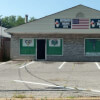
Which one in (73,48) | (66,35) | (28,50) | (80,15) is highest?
(80,15)

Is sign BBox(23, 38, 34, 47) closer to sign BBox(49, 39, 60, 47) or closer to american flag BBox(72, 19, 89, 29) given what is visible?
sign BBox(49, 39, 60, 47)

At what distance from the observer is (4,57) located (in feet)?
88.6

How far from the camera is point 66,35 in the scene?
977 inches

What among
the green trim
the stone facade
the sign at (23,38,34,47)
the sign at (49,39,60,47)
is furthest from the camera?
the sign at (23,38,34,47)

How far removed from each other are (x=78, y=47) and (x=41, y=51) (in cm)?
349

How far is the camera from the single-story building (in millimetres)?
24547

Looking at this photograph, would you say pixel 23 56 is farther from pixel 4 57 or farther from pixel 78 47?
pixel 78 47

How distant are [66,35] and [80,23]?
5.50 feet

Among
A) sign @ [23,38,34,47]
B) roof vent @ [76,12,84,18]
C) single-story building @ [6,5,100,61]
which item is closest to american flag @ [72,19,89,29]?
single-story building @ [6,5,100,61]

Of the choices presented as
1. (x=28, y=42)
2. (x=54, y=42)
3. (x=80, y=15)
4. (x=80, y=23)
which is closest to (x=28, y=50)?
(x=28, y=42)

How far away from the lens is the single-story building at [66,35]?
24.5 meters

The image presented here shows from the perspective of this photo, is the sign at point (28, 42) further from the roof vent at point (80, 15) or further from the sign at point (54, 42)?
the roof vent at point (80, 15)

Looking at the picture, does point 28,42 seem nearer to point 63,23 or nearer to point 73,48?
point 63,23

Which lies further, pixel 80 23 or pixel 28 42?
pixel 28 42
